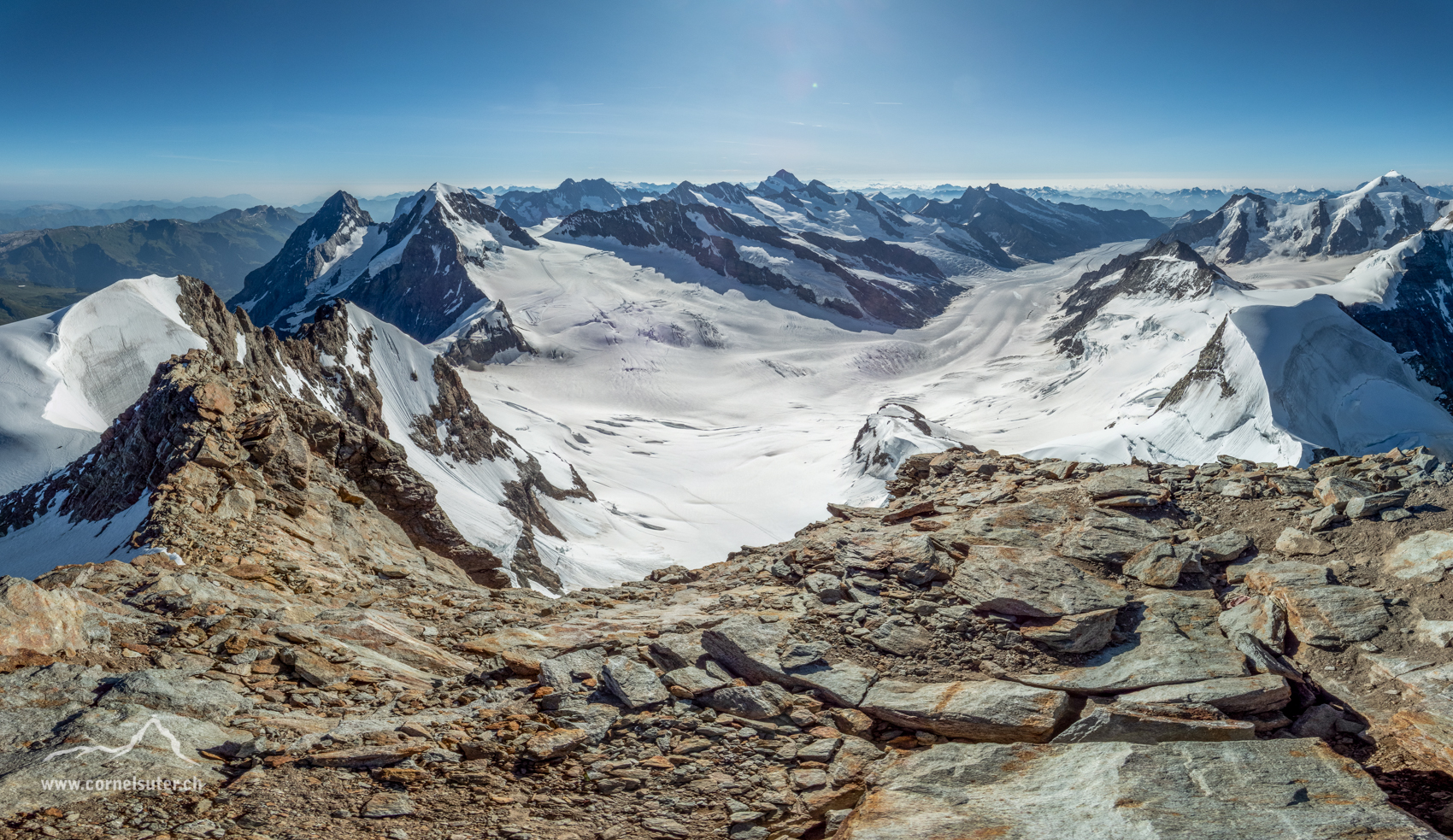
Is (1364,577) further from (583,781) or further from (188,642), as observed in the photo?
(188,642)

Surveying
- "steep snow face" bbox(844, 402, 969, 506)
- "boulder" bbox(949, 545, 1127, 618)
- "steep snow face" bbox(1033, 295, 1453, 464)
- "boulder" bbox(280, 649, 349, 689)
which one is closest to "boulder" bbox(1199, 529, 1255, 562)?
"boulder" bbox(949, 545, 1127, 618)

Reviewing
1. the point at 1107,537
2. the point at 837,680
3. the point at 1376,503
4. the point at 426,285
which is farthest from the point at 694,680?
the point at 426,285

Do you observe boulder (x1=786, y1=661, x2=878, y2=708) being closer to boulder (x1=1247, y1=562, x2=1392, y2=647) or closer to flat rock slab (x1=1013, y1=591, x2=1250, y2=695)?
flat rock slab (x1=1013, y1=591, x2=1250, y2=695)

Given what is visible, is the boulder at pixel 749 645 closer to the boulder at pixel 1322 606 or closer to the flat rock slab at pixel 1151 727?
the flat rock slab at pixel 1151 727

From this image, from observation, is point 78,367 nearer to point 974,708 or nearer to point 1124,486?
point 974,708

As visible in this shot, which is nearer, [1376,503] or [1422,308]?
[1376,503]
